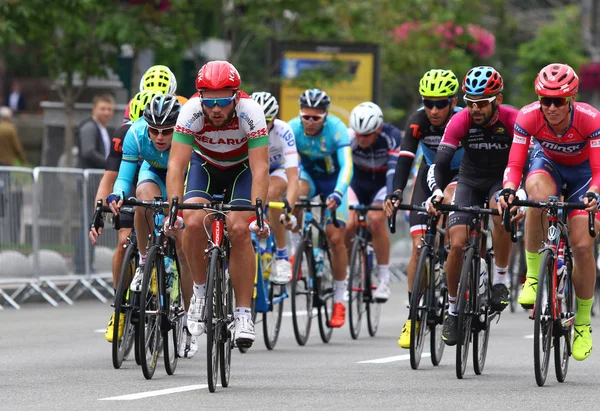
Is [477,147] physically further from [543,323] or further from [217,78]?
[217,78]

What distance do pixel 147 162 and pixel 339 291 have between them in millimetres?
3563

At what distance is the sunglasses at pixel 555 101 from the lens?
1053 centimetres

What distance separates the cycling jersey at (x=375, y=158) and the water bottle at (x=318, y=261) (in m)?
1.36

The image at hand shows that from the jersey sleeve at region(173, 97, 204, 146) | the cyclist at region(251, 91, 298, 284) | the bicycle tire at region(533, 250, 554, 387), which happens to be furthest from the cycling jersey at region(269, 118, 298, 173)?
the bicycle tire at region(533, 250, 554, 387)

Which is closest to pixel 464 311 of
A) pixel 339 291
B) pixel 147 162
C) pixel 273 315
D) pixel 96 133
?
pixel 147 162

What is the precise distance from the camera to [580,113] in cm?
1077

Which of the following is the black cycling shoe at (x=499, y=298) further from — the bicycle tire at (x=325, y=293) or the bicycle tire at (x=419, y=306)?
the bicycle tire at (x=325, y=293)

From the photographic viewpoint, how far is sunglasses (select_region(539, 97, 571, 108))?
10.5 m

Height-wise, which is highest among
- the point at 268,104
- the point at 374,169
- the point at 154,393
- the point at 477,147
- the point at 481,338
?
the point at 268,104

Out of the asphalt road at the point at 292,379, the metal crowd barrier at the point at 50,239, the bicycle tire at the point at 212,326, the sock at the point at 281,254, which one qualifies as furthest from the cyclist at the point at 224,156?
the metal crowd barrier at the point at 50,239

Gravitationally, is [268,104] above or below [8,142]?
above

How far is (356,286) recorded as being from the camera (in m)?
15.1

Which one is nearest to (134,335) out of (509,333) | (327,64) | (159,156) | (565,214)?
(159,156)

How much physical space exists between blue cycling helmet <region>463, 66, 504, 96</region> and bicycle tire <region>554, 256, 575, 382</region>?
4.49 ft
